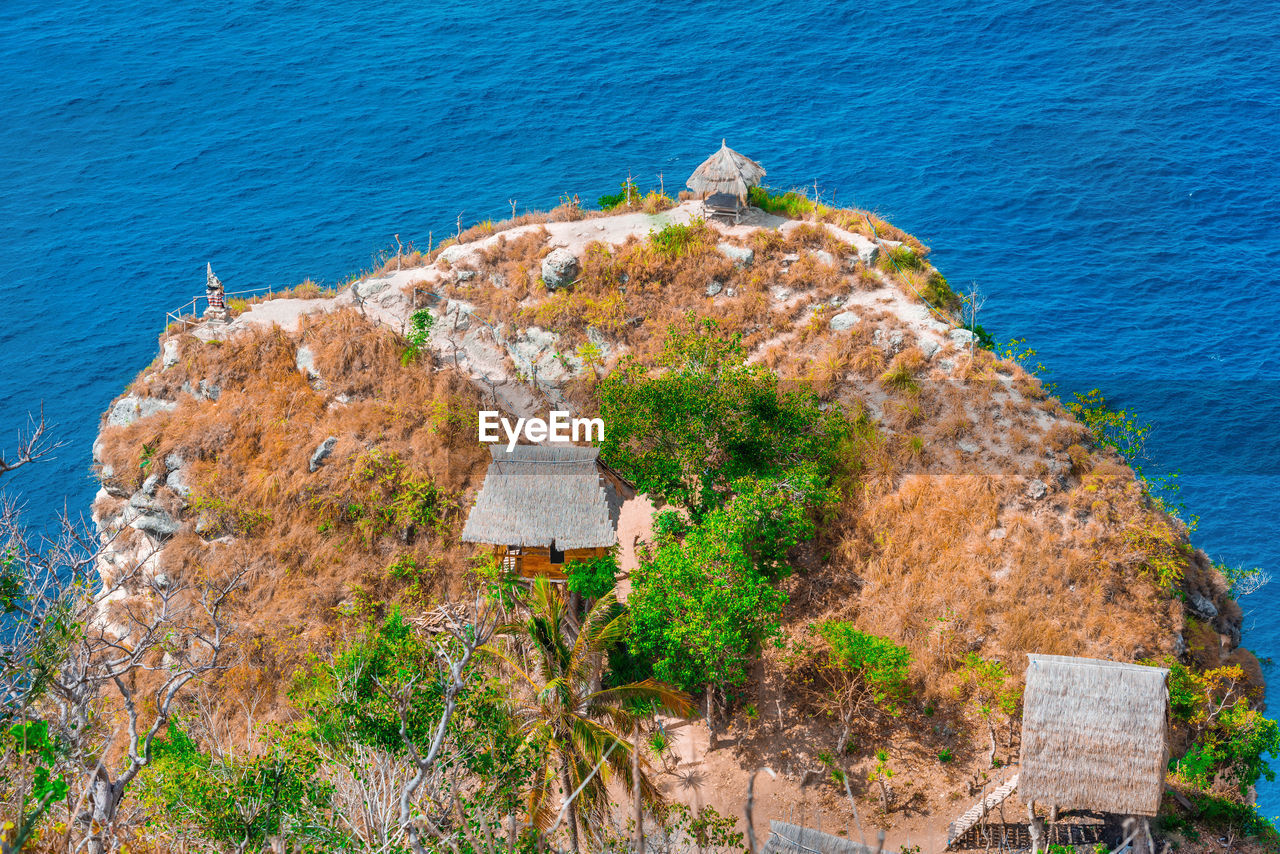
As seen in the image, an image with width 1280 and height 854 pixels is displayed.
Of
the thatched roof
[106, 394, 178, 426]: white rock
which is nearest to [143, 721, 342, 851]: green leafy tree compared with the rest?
[106, 394, 178, 426]: white rock

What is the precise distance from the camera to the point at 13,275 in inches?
2854

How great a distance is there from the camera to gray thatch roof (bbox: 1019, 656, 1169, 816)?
28.5 meters

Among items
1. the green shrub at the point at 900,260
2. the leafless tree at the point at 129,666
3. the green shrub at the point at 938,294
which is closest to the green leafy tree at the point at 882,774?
the leafless tree at the point at 129,666

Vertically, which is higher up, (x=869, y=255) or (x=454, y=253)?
(x=869, y=255)

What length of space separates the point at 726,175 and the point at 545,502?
2315 cm

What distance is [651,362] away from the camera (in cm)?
4734

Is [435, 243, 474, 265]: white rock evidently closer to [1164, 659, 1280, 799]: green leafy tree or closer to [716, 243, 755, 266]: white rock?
[716, 243, 755, 266]: white rock

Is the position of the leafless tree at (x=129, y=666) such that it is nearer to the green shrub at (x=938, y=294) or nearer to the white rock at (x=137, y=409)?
the white rock at (x=137, y=409)

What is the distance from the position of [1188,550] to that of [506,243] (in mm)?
35030

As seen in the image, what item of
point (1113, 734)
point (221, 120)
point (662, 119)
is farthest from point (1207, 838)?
point (221, 120)

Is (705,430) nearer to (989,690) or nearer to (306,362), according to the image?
(989,690)

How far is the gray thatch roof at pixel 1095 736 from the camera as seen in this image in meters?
28.5

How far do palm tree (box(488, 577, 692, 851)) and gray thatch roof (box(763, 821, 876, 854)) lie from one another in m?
3.54

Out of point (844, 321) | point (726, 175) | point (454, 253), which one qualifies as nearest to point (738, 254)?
point (726, 175)
